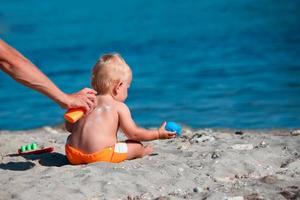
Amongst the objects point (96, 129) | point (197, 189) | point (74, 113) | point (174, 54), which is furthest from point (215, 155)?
point (174, 54)

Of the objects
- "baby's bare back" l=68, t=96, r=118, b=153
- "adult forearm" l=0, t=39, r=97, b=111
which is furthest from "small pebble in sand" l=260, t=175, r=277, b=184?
"adult forearm" l=0, t=39, r=97, b=111

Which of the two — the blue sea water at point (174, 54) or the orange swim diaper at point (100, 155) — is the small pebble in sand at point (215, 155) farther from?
the blue sea water at point (174, 54)

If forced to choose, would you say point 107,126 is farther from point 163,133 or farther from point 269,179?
point 269,179

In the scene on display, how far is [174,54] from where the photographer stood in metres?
14.6

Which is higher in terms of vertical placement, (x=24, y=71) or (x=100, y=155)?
(x=24, y=71)

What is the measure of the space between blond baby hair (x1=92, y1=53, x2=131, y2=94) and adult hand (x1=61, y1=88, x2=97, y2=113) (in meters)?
0.47

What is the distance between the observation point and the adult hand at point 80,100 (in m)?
5.14

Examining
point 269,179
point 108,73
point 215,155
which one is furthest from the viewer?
point 215,155

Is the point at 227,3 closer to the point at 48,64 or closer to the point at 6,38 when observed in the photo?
the point at 6,38

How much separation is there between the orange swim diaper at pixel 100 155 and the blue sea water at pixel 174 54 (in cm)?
368

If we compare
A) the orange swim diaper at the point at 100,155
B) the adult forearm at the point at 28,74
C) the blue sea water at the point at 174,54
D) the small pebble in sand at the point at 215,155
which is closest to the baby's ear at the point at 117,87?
the orange swim diaper at the point at 100,155

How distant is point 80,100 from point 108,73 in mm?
763

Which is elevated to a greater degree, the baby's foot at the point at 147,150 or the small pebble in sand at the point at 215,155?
the baby's foot at the point at 147,150

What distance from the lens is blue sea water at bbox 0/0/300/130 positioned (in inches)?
413
